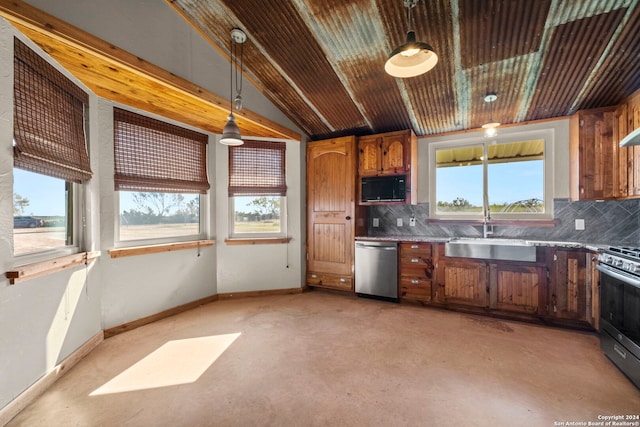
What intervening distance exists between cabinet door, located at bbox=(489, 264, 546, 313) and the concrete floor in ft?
0.72

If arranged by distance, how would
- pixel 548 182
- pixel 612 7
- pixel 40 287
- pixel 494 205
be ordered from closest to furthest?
pixel 40 287, pixel 612 7, pixel 548 182, pixel 494 205

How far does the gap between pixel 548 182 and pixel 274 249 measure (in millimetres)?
3868

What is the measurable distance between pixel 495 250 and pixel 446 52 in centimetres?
224

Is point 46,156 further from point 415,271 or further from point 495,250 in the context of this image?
point 495,250

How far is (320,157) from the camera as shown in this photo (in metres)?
4.29

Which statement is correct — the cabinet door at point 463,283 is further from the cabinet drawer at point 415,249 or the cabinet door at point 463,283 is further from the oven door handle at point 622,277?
the oven door handle at point 622,277

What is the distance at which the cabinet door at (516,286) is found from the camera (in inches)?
118

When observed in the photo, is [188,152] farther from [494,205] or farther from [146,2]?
[494,205]

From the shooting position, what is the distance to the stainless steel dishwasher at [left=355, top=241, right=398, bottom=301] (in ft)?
12.1

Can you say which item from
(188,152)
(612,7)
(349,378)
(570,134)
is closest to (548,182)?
(570,134)

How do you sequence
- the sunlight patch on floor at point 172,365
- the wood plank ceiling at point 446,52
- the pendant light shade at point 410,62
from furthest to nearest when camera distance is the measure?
the wood plank ceiling at point 446,52
the sunlight patch on floor at point 172,365
the pendant light shade at point 410,62

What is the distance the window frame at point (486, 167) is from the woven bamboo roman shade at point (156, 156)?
11.1 feet

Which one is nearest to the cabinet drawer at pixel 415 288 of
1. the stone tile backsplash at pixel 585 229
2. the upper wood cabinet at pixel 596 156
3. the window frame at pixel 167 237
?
the stone tile backsplash at pixel 585 229

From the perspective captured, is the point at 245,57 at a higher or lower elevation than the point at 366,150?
higher
